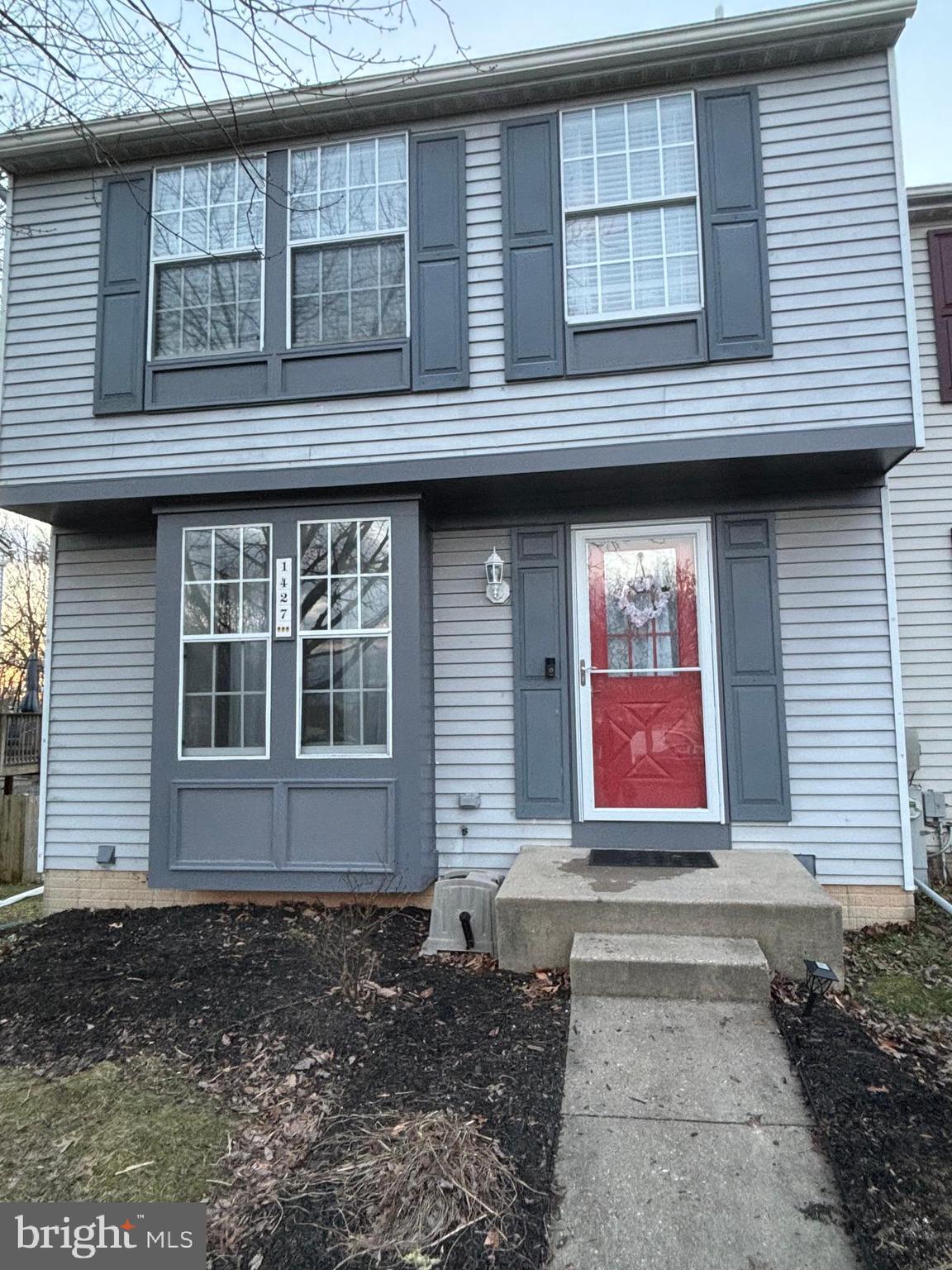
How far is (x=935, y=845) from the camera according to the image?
17.2ft

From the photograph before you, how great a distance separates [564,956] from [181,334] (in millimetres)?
4546

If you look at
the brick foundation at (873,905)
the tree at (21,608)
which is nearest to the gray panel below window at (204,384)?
the brick foundation at (873,905)

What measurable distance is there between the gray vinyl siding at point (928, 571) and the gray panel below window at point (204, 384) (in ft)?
16.3

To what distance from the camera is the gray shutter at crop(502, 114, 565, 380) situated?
437 cm

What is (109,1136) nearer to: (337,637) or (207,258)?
(337,637)

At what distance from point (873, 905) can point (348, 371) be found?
4515 millimetres

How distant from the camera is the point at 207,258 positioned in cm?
483

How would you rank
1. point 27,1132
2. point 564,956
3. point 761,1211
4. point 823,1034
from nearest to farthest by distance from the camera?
point 761,1211
point 27,1132
point 823,1034
point 564,956

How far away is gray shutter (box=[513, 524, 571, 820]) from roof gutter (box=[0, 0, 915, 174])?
2.73 metres

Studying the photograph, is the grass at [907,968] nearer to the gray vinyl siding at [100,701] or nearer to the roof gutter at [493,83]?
the gray vinyl siding at [100,701]

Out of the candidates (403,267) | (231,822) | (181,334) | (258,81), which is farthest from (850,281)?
(231,822)

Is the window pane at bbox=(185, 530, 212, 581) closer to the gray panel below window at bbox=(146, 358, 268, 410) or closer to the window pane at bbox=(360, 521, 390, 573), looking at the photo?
the gray panel below window at bbox=(146, 358, 268, 410)

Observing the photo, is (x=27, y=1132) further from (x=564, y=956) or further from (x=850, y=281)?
(x=850, y=281)

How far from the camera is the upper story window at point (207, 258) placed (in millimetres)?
4754
